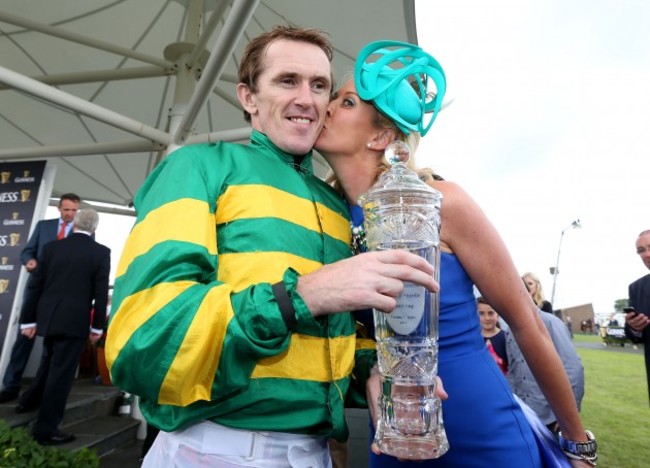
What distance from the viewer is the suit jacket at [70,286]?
447 centimetres

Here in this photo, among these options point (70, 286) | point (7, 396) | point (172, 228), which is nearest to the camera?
point (172, 228)

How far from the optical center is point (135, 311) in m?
0.95

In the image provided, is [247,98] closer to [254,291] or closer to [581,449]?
[254,291]

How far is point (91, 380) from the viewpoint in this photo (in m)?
7.53

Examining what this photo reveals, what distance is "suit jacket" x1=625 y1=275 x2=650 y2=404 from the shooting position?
15.5ft

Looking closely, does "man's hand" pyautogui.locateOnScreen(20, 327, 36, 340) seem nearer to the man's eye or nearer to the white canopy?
the white canopy

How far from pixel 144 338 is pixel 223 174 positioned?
50 cm

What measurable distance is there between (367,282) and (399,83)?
2.89ft

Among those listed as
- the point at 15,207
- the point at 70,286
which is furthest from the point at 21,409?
the point at 15,207

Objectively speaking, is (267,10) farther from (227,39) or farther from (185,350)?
(185,350)

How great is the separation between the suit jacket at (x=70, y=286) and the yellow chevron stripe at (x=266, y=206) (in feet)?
13.4

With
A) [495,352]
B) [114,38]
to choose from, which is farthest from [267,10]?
[495,352]

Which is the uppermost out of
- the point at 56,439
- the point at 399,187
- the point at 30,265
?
the point at 30,265

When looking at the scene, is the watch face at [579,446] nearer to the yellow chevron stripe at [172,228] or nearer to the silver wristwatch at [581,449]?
the silver wristwatch at [581,449]
